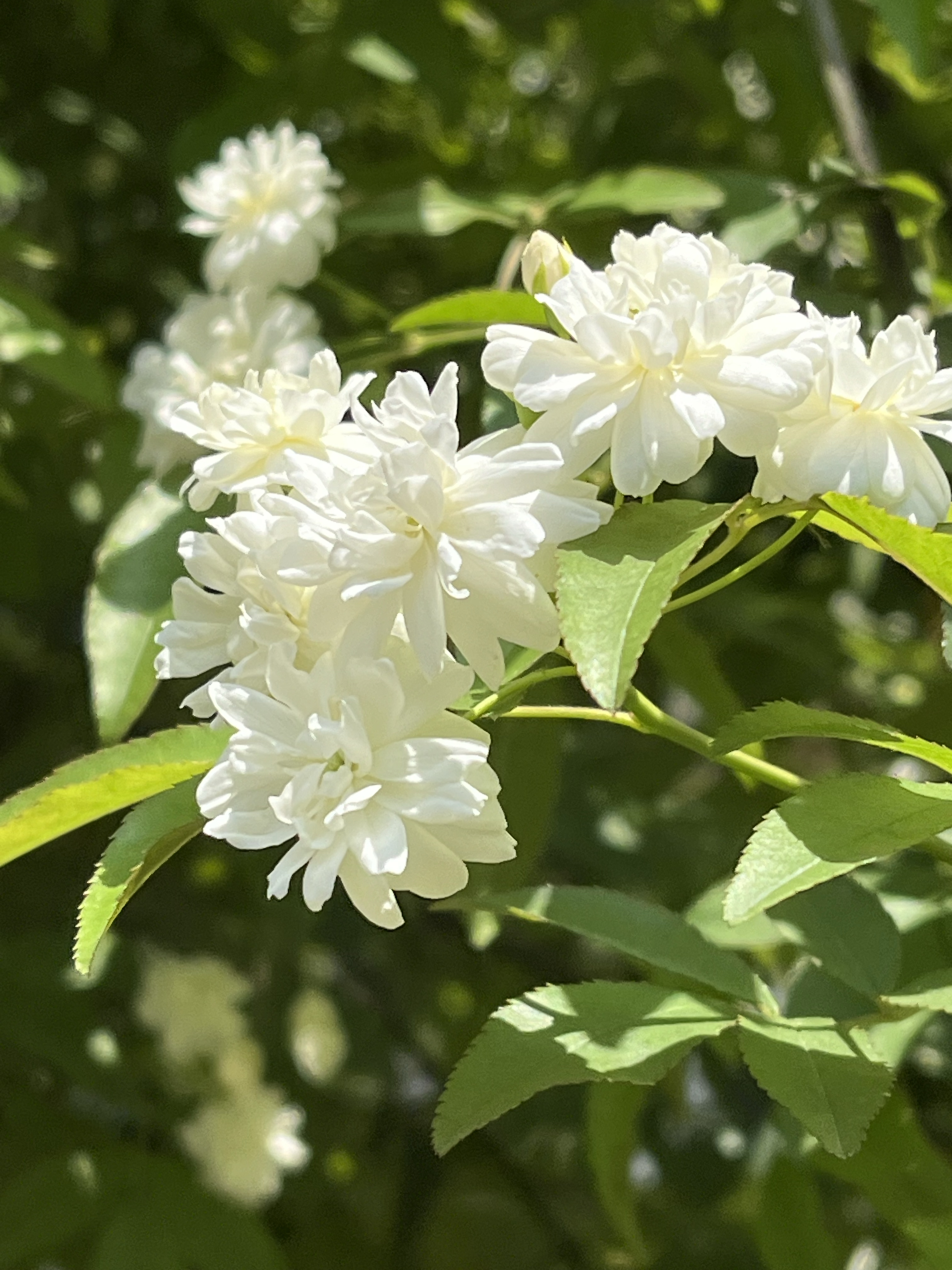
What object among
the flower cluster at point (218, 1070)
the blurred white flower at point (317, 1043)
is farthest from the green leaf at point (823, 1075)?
the blurred white flower at point (317, 1043)

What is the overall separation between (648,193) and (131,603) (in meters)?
0.41

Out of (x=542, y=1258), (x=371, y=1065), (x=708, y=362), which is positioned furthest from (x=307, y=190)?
(x=542, y=1258)

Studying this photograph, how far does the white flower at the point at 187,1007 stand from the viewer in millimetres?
1139

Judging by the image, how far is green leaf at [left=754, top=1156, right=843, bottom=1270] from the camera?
2.65ft

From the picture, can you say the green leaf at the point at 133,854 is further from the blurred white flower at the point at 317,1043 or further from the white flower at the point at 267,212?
the blurred white flower at the point at 317,1043

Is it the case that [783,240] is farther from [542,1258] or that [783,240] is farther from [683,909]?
[542,1258]

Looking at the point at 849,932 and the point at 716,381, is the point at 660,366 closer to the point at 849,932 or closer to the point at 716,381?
Result: the point at 716,381

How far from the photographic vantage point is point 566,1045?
1.60 feet

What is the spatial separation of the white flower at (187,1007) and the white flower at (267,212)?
643mm

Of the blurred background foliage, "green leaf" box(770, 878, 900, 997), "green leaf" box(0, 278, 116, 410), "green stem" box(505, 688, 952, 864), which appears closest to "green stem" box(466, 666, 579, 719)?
"green stem" box(505, 688, 952, 864)

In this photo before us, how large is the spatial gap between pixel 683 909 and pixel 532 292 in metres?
0.81

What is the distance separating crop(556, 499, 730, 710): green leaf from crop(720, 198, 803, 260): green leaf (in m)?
0.40

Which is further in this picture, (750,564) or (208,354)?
(208,354)

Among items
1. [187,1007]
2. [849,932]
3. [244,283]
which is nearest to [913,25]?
[244,283]
